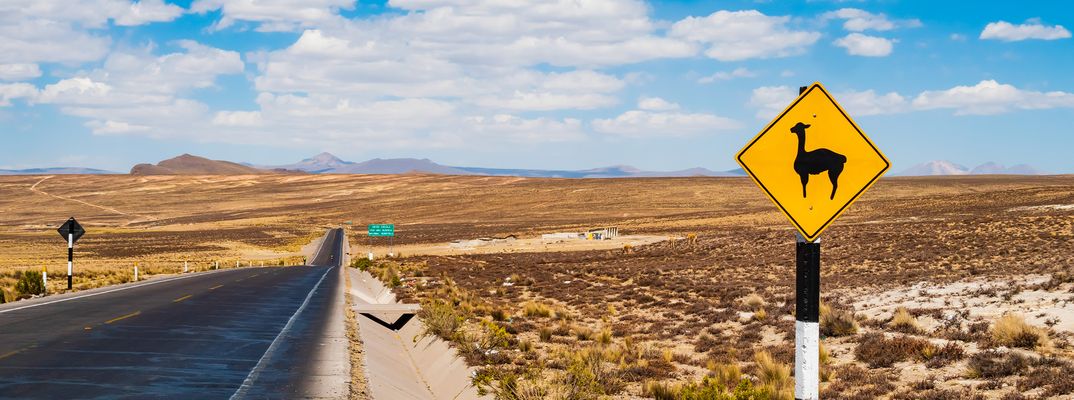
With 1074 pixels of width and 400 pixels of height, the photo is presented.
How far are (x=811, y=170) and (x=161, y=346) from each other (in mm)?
13869

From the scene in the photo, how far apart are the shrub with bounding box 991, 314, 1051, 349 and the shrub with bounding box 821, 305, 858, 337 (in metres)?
3.36

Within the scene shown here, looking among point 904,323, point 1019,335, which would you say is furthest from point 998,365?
point 904,323

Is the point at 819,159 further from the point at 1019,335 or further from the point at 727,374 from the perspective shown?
the point at 1019,335

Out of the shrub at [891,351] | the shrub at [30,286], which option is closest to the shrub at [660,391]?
the shrub at [891,351]

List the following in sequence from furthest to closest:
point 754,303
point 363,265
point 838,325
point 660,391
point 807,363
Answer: point 363,265 < point 754,303 < point 838,325 < point 660,391 < point 807,363

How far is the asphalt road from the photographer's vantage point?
38.5ft

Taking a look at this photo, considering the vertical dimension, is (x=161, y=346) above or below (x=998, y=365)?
below

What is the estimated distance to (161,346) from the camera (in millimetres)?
16000

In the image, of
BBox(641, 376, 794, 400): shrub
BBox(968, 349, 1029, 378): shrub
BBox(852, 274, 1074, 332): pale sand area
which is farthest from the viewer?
BBox(852, 274, 1074, 332): pale sand area

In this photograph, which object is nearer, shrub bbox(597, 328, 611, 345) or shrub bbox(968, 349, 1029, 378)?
shrub bbox(968, 349, 1029, 378)

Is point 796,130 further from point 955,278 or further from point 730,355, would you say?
point 955,278

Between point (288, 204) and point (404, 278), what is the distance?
536 ft

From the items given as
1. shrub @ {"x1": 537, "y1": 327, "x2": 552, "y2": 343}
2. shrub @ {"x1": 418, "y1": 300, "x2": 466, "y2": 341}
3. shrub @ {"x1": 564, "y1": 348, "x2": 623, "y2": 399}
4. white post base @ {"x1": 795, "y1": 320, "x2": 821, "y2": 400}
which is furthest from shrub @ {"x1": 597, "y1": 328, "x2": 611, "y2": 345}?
white post base @ {"x1": 795, "y1": 320, "x2": 821, "y2": 400}

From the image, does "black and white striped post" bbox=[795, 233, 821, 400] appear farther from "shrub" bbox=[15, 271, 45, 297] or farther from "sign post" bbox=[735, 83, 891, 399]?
"shrub" bbox=[15, 271, 45, 297]
